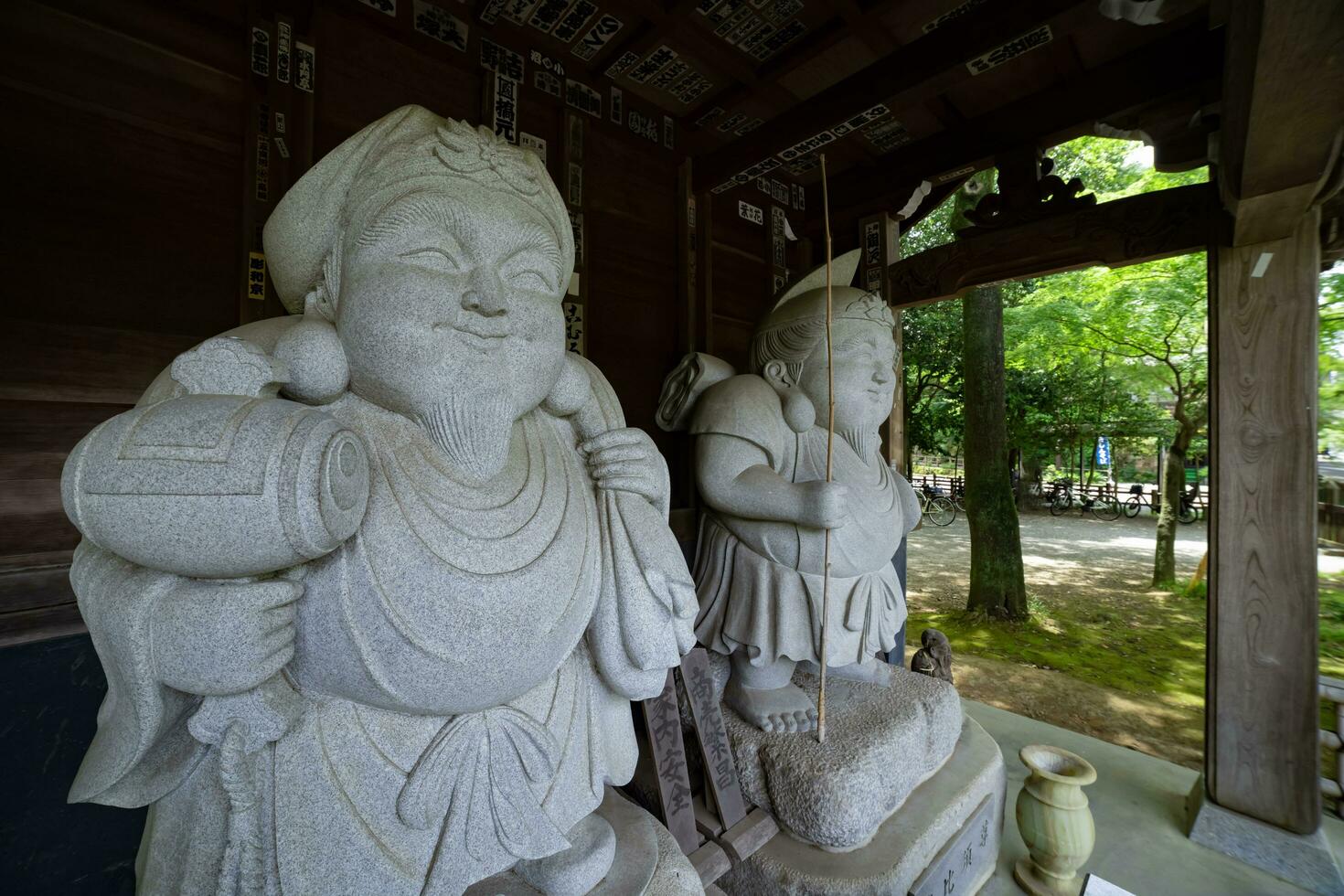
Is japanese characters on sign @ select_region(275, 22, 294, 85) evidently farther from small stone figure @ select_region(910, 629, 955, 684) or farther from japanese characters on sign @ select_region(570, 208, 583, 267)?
small stone figure @ select_region(910, 629, 955, 684)

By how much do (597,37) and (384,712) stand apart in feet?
9.58

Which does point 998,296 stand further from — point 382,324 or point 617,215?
point 382,324

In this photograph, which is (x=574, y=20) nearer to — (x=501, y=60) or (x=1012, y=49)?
(x=501, y=60)

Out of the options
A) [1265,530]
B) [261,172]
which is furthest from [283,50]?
[1265,530]

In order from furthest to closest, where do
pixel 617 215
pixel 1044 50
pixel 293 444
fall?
1. pixel 617 215
2. pixel 1044 50
3. pixel 293 444

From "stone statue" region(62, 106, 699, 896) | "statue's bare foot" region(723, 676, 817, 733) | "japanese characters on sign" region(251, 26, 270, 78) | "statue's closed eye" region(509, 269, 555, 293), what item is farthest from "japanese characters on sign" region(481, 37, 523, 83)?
"statue's bare foot" region(723, 676, 817, 733)

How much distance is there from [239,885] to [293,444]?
89 centimetres

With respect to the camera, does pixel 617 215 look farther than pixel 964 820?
Yes

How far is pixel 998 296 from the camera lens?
254 inches

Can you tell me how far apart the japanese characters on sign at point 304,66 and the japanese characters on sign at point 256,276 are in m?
0.66

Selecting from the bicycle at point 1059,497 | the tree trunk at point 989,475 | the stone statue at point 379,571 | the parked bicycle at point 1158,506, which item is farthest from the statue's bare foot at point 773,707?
the bicycle at point 1059,497

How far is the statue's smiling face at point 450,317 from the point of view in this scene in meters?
1.28

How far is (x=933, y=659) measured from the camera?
325 cm

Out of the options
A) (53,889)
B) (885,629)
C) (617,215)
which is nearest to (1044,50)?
(617,215)
